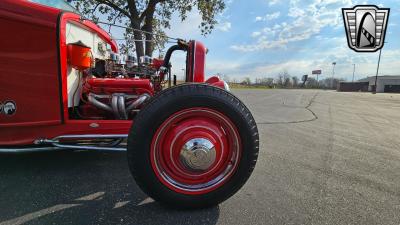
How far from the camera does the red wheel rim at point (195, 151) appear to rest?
7.87ft

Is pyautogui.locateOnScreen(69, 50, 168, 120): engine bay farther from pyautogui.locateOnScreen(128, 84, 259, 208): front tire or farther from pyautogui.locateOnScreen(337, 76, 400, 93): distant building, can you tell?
pyautogui.locateOnScreen(337, 76, 400, 93): distant building

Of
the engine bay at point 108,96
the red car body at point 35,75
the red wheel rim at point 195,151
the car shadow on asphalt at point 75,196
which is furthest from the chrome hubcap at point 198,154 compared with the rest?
the engine bay at point 108,96

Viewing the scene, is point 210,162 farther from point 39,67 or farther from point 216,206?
point 39,67

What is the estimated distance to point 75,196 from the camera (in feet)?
8.61

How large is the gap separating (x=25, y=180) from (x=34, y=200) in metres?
0.51

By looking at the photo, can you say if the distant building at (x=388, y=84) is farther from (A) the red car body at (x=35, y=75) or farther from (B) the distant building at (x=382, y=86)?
(A) the red car body at (x=35, y=75)

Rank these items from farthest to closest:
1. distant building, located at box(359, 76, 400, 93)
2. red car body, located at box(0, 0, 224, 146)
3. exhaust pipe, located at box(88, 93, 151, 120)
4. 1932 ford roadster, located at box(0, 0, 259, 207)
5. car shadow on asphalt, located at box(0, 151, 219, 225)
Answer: distant building, located at box(359, 76, 400, 93) < exhaust pipe, located at box(88, 93, 151, 120) < red car body, located at box(0, 0, 224, 146) < 1932 ford roadster, located at box(0, 0, 259, 207) < car shadow on asphalt, located at box(0, 151, 219, 225)

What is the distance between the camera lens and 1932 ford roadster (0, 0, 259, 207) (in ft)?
7.77

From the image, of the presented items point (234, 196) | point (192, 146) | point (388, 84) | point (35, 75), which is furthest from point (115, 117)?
point (388, 84)

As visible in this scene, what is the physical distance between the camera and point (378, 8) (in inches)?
289

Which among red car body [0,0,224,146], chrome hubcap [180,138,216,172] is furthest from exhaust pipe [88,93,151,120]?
chrome hubcap [180,138,216,172]

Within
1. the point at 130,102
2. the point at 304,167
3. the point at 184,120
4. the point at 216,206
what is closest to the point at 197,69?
the point at 130,102

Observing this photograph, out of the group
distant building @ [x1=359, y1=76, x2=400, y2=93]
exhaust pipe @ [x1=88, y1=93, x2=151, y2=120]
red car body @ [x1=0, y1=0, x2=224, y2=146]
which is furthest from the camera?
distant building @ [x1=359, y1=76, x2=400, y2=93]

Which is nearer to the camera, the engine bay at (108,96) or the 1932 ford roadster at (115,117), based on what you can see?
the 1932 ford roadster at (115,117)
